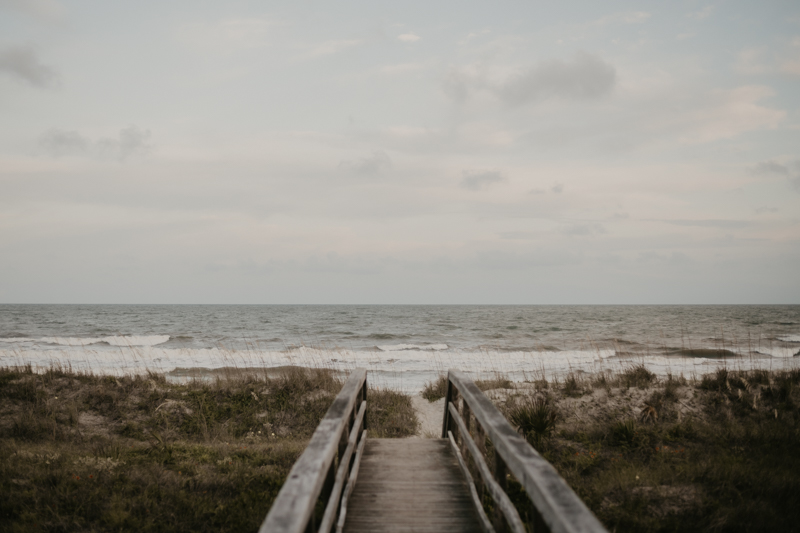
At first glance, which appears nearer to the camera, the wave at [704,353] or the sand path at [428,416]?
the sand path at [428,416]

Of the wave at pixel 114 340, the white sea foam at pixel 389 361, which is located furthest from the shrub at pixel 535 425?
the wave at pixel 114 340

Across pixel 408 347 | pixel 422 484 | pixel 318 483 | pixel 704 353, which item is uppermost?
pixel 318 483

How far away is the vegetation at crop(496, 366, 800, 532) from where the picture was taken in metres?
4.11

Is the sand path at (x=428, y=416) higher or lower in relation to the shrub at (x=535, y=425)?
lower

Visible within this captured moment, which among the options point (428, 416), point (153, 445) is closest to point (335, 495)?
point (153, 445)

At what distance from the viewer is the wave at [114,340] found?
85.2 feet

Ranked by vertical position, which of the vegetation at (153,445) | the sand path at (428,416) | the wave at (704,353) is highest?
the vegetation at (153,445)

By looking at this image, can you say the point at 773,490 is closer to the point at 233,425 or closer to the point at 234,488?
the point at 234,488

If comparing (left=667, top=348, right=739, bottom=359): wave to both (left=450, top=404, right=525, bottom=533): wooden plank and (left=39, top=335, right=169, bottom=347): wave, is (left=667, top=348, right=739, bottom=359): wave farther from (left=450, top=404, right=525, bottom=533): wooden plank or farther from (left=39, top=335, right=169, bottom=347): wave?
(left=39, top=335, right=169, bottom=347): wave

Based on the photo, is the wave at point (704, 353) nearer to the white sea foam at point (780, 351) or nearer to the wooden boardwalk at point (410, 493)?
the white sea foam at point (780, 351)

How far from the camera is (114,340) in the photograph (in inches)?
1087

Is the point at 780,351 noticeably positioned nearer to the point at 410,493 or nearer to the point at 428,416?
the point at 428,416

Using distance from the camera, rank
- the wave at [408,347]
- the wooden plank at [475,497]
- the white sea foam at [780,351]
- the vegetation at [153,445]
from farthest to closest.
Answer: the wave at [408,347]
the white sea foam at [780,351]
the vegetation at [153,445]
the wooden plank at [475,497]

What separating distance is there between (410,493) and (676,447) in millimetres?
4669
